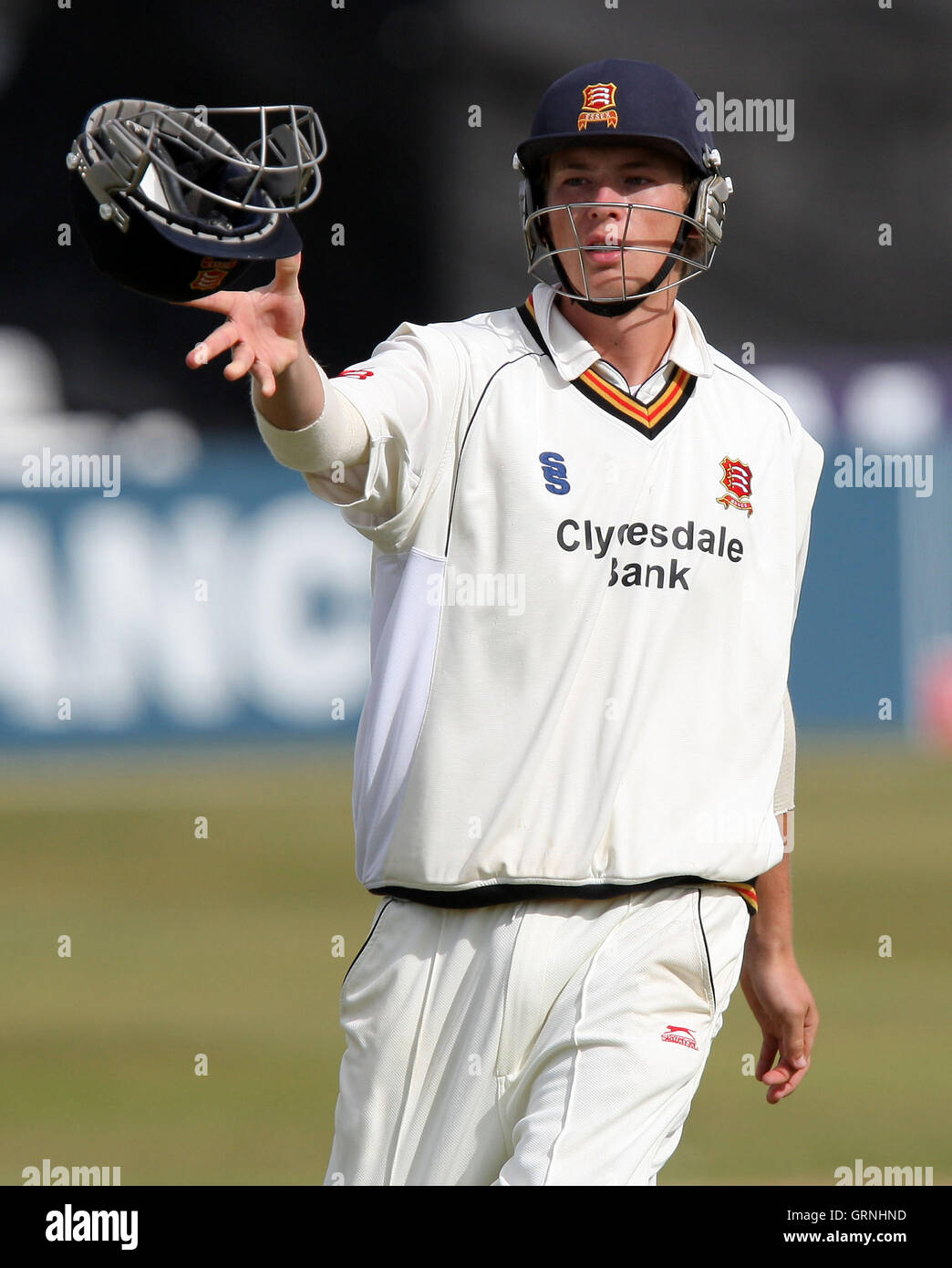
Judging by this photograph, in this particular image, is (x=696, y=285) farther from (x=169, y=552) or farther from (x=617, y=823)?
(x=617, y=823)

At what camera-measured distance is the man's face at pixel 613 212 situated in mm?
3174

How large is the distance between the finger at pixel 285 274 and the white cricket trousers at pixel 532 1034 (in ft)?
3.43

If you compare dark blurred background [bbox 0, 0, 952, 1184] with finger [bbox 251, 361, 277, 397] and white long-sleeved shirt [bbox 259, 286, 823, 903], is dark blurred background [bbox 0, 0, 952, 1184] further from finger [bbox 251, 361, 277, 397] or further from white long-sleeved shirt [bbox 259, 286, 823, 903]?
finger [bbox 251, 361, 277, 397]

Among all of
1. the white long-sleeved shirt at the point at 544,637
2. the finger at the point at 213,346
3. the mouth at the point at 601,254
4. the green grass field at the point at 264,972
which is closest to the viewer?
the finger at the point at 213,346

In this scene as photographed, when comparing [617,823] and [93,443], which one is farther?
[93,443]

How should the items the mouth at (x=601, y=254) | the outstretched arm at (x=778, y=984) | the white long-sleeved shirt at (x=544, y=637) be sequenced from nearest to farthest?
the white long-sleeved shirt at (x=544, y=637)
the mouth at (x=601, y=254)
the outstretched arm at (x=778, y=984)

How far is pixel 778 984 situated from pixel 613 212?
4.77 feet

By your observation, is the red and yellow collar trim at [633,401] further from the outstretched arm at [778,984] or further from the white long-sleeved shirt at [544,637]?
the outstretched arm at [778,984]

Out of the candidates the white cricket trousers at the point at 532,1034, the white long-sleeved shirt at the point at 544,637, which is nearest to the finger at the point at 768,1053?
the white cricket trousers at the point at 532,1034

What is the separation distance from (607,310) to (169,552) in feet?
24.4

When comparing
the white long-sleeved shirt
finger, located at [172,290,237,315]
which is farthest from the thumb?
finger, located at [172,290,237,315]

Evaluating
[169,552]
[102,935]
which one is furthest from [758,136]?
[102,935]

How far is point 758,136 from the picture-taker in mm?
11062

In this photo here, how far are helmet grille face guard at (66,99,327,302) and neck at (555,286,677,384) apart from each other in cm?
74
